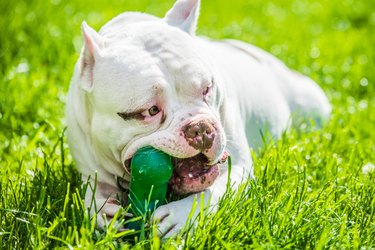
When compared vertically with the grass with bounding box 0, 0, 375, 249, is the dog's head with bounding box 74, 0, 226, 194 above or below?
above

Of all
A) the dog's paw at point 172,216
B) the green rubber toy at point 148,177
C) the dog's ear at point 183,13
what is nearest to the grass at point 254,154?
the dog's paw at point 172,216

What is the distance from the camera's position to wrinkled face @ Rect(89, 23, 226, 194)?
9.53 feet

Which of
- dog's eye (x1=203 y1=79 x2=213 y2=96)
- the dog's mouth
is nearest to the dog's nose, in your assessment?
the dog's mouth

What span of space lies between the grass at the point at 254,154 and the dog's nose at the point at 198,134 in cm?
24

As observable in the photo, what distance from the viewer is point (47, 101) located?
450 cm

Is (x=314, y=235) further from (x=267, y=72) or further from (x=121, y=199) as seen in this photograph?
(x=267, y=72)

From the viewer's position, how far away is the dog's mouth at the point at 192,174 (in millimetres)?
2986

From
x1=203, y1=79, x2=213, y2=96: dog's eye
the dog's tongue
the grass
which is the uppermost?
x1=203, y1=79, x2=213, y2=96: dog's eye

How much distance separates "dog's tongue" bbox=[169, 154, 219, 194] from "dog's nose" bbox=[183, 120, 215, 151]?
0.11 metres

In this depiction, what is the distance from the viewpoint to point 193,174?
3023mm

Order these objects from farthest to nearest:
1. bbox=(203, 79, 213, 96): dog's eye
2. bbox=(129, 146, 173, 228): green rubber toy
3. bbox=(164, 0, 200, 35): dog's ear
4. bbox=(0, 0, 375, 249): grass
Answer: bbox=(164, 0, 200, 35): dog's ear < bbox=(203, 79, 213, 96): dog's eye < bbox=(129, 146, 173, 228): green rubber toy < bbox=(0, 0, 375, 249): grass

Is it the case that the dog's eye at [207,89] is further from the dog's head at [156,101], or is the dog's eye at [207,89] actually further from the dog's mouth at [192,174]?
the dog's mouth at [192,174]

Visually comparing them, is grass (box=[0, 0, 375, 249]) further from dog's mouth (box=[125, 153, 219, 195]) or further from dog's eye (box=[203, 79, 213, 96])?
dog's eye (box=[203, 79, 213, 96])

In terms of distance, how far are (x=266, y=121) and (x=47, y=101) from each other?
140 cm
